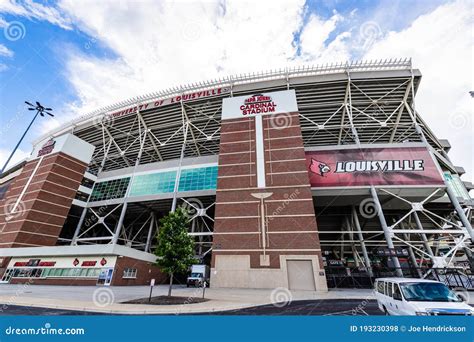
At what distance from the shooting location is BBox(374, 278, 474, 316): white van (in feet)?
20.3

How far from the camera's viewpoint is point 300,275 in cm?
2012

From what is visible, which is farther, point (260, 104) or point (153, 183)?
point (153, 183)

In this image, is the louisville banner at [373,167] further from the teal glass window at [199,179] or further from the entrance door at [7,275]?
the entrance door at [7,275]

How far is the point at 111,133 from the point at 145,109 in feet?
33.3

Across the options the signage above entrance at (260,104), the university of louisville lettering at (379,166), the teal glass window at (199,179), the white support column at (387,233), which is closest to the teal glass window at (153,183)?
the teal glass window at (199,179)

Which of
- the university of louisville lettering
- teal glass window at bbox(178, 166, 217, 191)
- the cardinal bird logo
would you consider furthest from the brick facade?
the university of louisville lettering

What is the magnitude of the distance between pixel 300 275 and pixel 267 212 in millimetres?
6705

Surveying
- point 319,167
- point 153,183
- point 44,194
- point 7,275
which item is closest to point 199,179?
point 153,183

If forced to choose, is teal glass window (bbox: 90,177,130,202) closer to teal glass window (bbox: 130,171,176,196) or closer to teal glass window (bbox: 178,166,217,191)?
teal glass window (bbox: 130,171,176,196)

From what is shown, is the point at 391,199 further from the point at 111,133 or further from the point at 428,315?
the point at 111,133

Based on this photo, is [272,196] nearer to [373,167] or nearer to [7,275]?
[373,167]

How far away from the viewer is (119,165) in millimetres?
43594

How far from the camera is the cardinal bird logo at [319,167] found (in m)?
25.8

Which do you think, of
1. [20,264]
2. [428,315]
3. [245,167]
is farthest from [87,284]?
[428,315]
